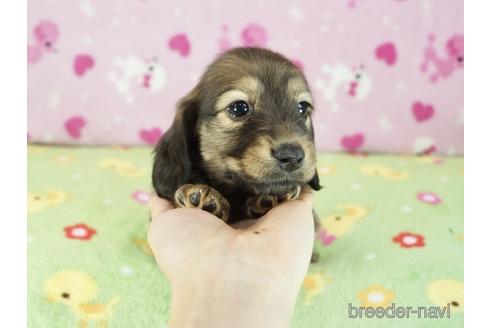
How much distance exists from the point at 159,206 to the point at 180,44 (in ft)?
6.58

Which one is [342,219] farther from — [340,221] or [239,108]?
[239,108]

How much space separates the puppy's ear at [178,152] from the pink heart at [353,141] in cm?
190

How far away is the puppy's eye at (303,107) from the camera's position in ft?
6.61

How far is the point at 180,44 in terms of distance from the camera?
3.67 m

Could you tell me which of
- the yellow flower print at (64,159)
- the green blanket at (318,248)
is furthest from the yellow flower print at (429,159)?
the yellow flower print at (64,159)

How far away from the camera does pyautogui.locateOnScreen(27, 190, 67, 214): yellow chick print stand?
8.57 ft

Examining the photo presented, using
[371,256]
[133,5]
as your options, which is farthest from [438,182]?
[133,5]

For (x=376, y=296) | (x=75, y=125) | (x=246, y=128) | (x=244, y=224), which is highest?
(x=246, y=128)

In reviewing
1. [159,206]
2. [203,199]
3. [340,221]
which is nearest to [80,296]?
[159,206]

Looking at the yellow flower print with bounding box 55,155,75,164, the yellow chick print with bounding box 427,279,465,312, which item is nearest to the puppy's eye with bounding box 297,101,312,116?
the yellow chick print with bounding box 427,279,465,312

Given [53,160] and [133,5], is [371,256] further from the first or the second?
[133,5]

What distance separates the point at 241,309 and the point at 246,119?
0.77 metres

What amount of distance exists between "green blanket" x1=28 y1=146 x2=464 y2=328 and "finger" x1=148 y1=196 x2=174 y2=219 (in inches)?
10.4

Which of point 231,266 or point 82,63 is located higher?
point 82,63
